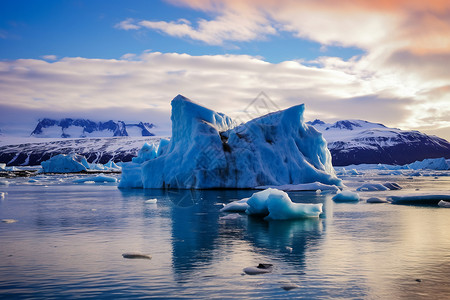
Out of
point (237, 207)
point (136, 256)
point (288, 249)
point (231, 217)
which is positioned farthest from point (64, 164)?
point (288, 249)

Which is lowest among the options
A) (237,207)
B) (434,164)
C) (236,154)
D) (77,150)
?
(237,207)

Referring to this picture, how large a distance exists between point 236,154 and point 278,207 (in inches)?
559

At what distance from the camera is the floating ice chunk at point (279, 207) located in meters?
11.9

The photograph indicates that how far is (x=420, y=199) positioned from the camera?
1680 centimetres

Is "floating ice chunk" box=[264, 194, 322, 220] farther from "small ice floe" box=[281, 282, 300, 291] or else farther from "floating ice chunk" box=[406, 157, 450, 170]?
"floating ice chunk" box=[406, 157, 450, 170]

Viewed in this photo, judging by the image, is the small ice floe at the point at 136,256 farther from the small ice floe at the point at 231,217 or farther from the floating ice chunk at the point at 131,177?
the floating ice chunk at the point at 131,177

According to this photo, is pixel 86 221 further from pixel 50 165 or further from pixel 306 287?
pixel 50 165

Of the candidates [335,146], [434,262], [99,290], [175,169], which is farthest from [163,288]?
[335,146]

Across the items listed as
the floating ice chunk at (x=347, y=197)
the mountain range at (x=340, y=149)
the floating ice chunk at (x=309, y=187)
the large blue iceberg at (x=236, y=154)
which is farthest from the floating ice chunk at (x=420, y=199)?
the mountain range at (x=340, y=149)

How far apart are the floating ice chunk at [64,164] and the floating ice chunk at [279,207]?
56992mm

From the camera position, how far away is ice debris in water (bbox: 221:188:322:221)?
11930 millimetres

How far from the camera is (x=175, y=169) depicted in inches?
1022

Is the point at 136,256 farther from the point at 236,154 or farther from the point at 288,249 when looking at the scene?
the point at 236,154

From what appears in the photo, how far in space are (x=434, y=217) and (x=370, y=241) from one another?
5091 millimetres
